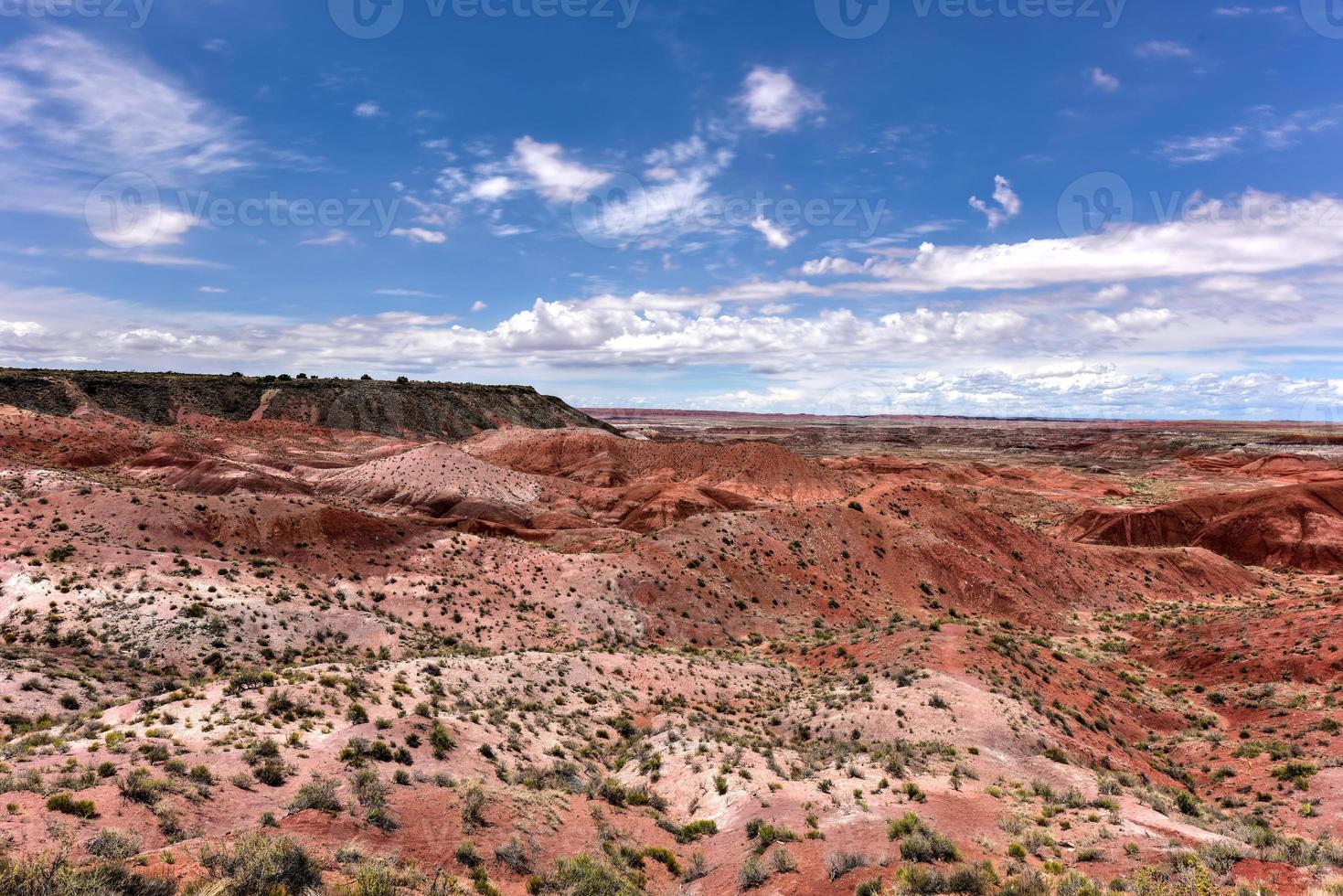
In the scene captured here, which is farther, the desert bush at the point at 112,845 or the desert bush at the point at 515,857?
the desert bush at the point at 515,857

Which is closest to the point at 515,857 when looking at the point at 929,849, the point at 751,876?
the point at 751,876

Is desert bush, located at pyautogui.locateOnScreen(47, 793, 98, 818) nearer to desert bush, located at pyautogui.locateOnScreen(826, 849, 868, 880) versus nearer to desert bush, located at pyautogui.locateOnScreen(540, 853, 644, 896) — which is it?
desert bush, located at pyautogui.locateOnScreen(540, 853, 644, 896)

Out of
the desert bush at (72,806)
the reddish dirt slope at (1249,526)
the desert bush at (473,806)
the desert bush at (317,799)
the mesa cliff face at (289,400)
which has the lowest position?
the reddish dirt slope at (1249,526)

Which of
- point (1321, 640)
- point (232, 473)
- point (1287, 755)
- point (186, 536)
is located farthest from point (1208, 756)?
point (232, 473)

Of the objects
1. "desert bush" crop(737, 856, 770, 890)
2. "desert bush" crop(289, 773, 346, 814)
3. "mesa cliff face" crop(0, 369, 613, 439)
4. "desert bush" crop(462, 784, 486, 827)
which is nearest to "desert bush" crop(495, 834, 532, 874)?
"desert bush" crop(462, 784, 486, 827)

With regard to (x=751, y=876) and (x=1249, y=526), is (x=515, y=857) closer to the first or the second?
(x=751, y=876)

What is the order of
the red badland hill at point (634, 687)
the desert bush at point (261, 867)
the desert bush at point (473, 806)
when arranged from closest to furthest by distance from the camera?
the desert bush at point (261, 867)
the red badland hill at point (634, 687)
the desert bush at point (473, 806)

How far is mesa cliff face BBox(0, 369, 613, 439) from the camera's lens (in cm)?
8294

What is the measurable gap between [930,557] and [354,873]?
44619 mm

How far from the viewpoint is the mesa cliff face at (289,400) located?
272ft

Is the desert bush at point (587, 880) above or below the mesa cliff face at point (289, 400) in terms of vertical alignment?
below

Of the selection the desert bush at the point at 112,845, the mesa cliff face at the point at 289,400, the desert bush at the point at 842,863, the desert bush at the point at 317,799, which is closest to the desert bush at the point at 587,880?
the desert bush at the point at 842,863

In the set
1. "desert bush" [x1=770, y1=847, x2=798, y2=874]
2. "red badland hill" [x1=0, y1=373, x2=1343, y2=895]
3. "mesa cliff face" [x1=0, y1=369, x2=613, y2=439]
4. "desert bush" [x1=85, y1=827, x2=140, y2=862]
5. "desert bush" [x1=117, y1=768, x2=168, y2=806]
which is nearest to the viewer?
"desert bush" [x1=85, y1=827, x2=140, y2=862]

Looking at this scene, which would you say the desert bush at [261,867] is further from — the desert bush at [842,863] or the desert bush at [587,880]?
the desert bush at [842,863]
